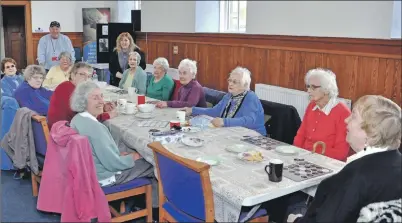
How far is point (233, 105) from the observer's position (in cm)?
329

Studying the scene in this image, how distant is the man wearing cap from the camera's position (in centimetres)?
694

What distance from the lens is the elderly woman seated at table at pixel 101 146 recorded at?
8.16 ft

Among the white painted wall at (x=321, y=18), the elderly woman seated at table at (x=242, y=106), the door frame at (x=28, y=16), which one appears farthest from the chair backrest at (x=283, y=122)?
the door frame at (x=28, y=16)

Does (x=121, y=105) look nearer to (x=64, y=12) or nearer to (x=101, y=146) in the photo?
(x=101, y=146)

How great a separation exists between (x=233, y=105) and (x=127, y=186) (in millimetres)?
1073

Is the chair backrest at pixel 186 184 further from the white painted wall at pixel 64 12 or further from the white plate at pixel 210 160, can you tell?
the white painted wall at pixel 64 12

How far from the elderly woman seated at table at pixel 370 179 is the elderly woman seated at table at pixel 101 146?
4.13 feet

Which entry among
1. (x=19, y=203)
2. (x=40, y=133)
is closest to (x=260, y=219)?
(x=40, y=133)

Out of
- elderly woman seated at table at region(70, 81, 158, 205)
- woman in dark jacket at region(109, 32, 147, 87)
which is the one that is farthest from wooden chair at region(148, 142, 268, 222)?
woman in dark jacket at region(109, 32, 147, 87)

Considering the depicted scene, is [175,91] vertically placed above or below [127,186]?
above

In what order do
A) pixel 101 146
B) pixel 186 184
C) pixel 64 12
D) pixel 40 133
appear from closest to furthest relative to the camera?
pixel 186 184 < pixel 101 146 < pixel 40 133 < pixel 64 12

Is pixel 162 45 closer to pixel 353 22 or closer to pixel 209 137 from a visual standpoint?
pixel 353 22

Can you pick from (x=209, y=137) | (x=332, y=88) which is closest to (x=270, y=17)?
(x=332, y=88)

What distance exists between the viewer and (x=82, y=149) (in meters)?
2.31
